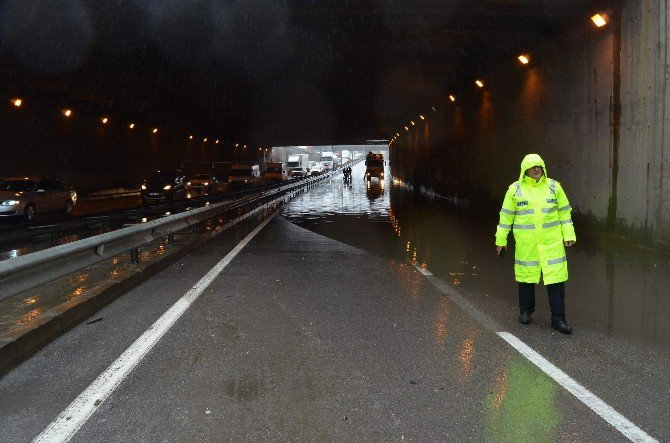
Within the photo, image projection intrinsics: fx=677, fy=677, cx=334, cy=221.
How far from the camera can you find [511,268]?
11.2 m

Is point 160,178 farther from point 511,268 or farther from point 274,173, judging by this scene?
point 274,173

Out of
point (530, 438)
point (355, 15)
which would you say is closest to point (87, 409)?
point (530, 438)

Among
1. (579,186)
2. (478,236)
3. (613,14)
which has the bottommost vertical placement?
(478,236)

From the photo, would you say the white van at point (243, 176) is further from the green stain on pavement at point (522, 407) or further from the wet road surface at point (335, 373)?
the green stain on pavement at point (522, 407)

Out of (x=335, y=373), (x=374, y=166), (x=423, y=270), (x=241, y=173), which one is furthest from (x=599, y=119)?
(x=374, y=166)

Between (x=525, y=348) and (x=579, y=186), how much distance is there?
11.4m

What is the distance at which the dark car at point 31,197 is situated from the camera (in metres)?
21.5

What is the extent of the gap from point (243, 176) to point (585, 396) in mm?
49161

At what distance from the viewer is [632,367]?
552cm

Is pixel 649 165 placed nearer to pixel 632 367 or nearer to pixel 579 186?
pixel 579 186

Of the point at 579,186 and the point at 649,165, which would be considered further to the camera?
the point at 579,186

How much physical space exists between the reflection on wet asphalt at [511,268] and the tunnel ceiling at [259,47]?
521 centimetres

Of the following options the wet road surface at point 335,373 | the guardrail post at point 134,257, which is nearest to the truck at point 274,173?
the guardrail post at point 134,257

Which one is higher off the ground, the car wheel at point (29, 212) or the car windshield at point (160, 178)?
the car windshield at point (160, 178)
